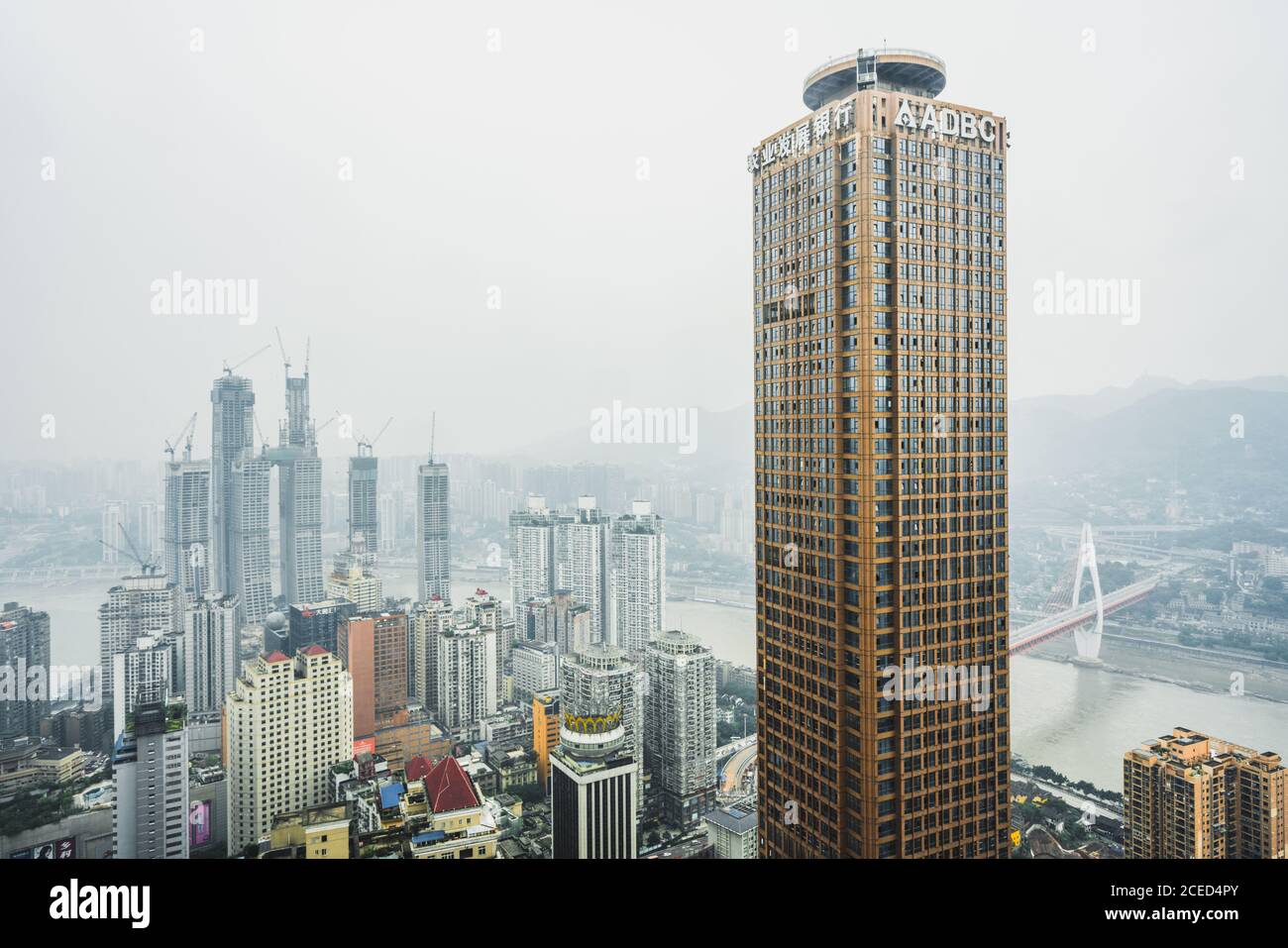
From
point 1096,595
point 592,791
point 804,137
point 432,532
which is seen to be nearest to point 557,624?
point 432,532

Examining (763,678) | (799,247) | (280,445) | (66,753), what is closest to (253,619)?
(280,445)

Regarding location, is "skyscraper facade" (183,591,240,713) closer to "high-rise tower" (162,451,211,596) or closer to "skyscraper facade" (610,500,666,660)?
"high-rise tower" (162,451,211,596)

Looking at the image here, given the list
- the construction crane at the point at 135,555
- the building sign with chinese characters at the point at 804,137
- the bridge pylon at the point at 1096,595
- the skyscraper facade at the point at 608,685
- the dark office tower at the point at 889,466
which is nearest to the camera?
the dark office tower at the point at 889,466

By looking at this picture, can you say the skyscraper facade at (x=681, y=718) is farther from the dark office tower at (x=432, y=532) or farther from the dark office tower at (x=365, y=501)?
the dark office tower at (x=365, y=501)

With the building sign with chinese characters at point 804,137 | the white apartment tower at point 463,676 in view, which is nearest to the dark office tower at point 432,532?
the white apartment tower at point 463,676

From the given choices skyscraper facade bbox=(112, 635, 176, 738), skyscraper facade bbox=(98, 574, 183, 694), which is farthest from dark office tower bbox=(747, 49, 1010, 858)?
skyscraper facade bbox=(98, 574, 183, 694)
